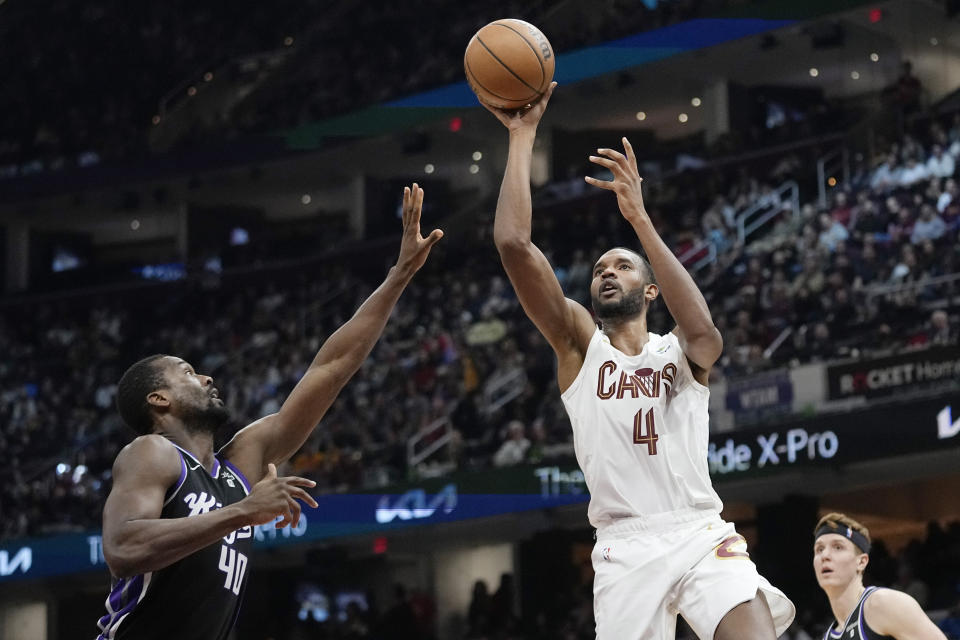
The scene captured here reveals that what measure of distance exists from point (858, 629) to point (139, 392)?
3.58 m

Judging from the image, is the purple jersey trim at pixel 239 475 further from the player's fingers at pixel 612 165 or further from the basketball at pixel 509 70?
the basketball at pixel 509 70

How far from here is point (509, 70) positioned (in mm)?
5488

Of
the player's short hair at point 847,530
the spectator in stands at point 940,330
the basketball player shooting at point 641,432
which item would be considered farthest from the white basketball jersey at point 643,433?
the spectator in stands at point 940,330

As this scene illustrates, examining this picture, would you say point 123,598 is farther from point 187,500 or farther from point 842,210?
point 842,210

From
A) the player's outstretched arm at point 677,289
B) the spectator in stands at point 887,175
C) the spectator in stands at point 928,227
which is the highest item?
the spectator in stands at point 887,175

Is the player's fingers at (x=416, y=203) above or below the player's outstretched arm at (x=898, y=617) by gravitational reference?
above

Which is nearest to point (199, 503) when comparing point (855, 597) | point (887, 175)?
point (855, 597)

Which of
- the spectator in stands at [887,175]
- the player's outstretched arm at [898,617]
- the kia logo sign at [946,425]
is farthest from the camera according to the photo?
the spectator in stands at [887,175]

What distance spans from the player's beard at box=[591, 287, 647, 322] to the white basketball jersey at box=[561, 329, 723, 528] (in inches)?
5.1

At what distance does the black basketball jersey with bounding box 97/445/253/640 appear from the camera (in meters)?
4.21

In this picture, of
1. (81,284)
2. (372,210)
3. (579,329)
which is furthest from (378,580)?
(579,329)

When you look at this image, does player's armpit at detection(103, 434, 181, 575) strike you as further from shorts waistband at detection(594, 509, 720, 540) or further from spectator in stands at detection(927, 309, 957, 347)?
spectator in stands at detection(927, 309, 957, 347)

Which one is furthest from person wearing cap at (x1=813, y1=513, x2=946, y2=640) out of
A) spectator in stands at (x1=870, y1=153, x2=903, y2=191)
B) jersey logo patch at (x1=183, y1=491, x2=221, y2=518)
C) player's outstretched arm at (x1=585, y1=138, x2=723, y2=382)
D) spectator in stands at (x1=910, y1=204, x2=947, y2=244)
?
spectator in stands at (x1=870, y1=153, x2=903, y2=191)

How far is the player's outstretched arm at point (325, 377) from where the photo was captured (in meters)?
4.89
